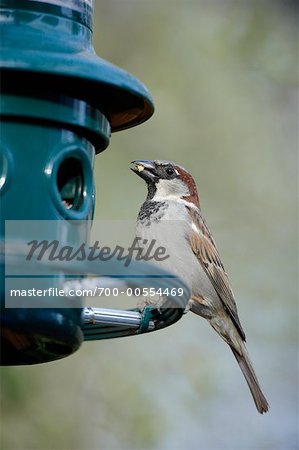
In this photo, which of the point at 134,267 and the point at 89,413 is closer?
the point at 134,267

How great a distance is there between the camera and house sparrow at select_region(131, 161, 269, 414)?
6.40 metres

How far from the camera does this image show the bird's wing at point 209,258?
661cm

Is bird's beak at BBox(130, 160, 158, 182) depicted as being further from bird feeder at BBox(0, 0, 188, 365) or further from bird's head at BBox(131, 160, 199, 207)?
bird feeder at BBox(0, 0, 188, 365)

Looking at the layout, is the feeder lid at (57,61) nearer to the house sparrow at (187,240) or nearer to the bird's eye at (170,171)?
the house sparrow at (187,240)

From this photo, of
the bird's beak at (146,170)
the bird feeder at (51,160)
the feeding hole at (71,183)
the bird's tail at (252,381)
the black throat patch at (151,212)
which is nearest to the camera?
the bird feeder at (51,160)

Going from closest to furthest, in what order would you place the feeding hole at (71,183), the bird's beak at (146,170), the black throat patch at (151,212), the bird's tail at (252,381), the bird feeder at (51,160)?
the bird feeder at (51,160)
the feeding hole at (71,183)
the black throat patch at (151,212)
the bird's beak at (146,170)
the bird's tail at (252,381)

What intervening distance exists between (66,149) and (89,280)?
560mm

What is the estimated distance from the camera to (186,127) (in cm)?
907

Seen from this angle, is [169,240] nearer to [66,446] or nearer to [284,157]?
[66,446]

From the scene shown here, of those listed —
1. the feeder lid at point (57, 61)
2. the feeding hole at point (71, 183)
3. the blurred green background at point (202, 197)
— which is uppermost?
the feeder lid at point (57, 61)

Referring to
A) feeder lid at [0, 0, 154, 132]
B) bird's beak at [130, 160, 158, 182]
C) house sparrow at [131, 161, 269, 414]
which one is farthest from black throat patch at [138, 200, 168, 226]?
feeder lid at [0, 0, 154, 132]

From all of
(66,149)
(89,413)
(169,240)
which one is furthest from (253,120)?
(66,149)

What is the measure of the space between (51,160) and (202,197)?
392 cm

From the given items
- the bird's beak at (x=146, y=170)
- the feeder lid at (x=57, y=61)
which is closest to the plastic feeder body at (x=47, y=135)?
the feeder lid at (x=57, y=61)
